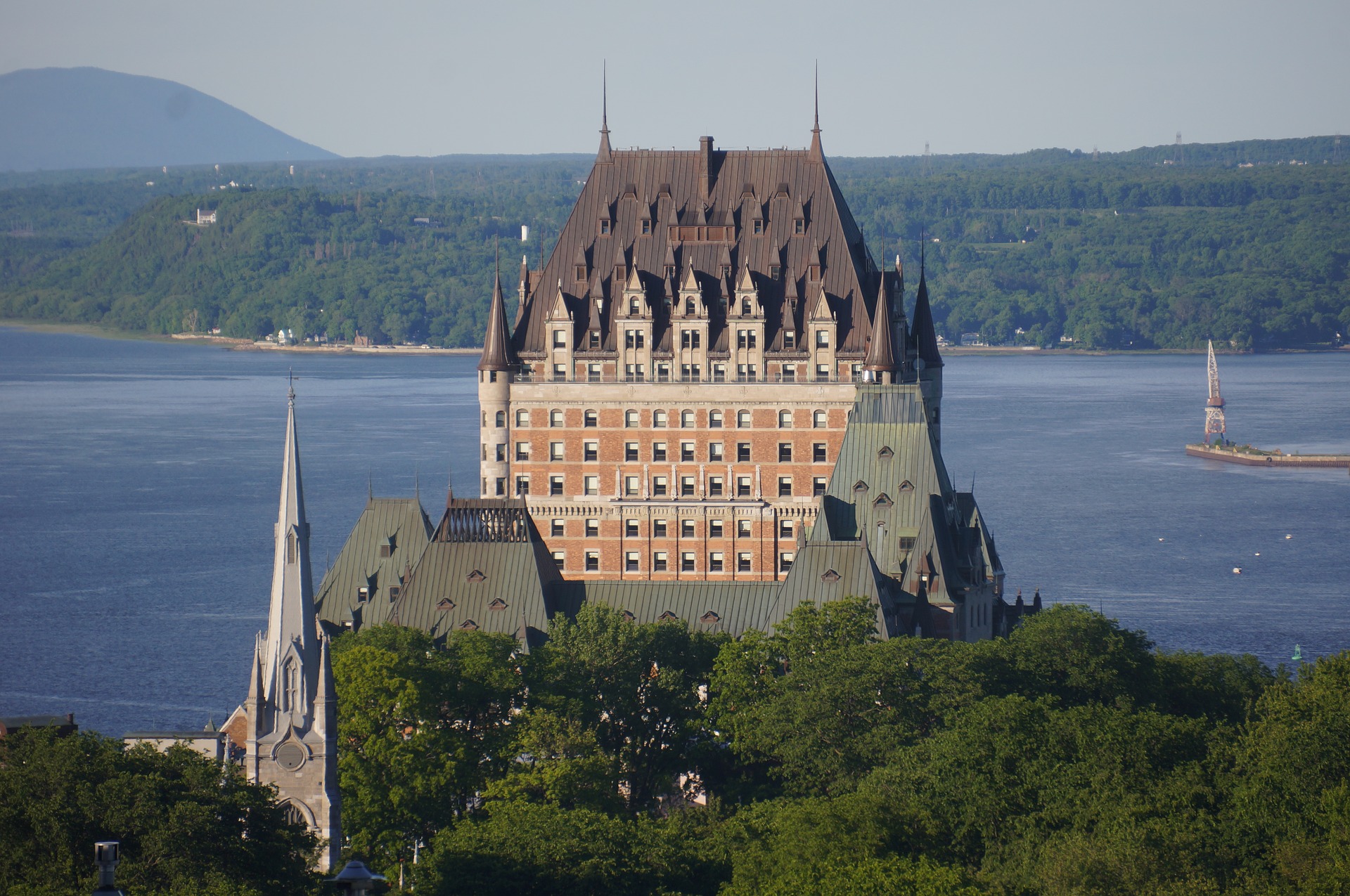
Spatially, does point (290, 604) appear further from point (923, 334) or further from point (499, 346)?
point (923, 334)

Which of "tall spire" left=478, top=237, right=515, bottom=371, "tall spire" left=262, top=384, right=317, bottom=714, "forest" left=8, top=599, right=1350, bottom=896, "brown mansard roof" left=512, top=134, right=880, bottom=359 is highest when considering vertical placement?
"brown mansard roof" left=512, top=134, right=880, bottom=359

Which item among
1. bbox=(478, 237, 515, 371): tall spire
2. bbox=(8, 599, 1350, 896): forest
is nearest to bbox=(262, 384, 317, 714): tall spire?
bbox=(8, 599, 1350, 896): forest

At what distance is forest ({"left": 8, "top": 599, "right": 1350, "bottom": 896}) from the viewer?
7488cm

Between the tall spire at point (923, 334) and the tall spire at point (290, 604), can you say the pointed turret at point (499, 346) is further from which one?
the tall spire at point (290, 604)

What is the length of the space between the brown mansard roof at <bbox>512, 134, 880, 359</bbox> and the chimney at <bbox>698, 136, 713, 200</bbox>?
0.27ft

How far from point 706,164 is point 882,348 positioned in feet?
49.2

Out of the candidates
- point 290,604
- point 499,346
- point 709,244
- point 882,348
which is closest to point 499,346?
point 499,346

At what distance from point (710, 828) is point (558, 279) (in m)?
52.8

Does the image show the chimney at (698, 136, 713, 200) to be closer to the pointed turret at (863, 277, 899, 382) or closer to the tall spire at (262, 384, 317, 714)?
the pointed turret at (863, 277, 899, 382)

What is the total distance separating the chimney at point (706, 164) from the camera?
137 m

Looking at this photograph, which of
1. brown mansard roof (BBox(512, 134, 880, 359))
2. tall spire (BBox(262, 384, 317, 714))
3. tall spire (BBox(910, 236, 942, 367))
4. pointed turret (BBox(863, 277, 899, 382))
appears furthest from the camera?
tall spire (BBox(910, 236, 942, 367))

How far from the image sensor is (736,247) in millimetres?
135500

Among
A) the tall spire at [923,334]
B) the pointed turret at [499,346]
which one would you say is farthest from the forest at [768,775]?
the pointed turret at [499,346]

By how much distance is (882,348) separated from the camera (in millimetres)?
130375
